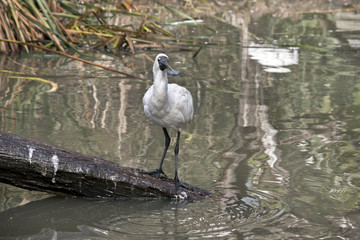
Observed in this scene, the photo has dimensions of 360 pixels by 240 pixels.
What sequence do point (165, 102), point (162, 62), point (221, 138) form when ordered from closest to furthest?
point (162, 62) < point (165, 102) < point (221, 138)

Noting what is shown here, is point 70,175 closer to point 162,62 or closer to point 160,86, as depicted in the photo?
point 160,86

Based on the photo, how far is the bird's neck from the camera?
4689 millimetres

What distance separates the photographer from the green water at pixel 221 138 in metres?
4.37

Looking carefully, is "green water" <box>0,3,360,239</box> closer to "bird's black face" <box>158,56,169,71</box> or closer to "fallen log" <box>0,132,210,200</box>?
"fallen log" <box>0,132,210,200</box>

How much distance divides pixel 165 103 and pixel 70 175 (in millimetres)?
920

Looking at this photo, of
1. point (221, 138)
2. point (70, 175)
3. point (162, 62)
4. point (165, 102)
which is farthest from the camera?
point (221, 138)

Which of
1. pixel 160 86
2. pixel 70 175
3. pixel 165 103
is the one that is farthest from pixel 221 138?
pixel 70 175

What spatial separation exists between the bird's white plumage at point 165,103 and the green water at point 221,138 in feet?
1.90

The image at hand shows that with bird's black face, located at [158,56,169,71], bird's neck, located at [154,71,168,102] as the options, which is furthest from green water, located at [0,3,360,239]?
bird's black face, located at [158,56,169,71]

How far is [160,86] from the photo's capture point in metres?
4.70

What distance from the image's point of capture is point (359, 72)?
29.5 feet

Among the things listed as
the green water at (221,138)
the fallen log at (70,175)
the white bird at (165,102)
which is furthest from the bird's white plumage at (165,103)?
the green water at (221,138)

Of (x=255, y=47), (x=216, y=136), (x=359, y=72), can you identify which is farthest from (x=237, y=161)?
(x=255, y=47)

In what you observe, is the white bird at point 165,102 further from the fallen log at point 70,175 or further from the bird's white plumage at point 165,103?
the fallen log at point 70,175
